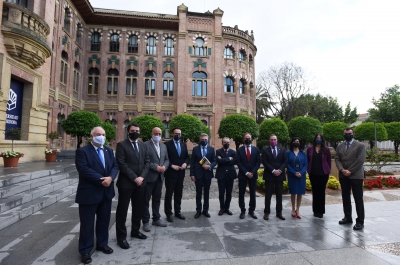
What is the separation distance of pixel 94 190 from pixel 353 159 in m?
5.49

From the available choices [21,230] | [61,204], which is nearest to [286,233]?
[21,230]

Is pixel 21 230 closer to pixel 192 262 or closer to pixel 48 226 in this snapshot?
pixel 48 226

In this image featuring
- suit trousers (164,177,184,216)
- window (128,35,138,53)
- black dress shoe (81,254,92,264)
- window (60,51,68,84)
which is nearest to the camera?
black dress shoe (81,254,92,264)

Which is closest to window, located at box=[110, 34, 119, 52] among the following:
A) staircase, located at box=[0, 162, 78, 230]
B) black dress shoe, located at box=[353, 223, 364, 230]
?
staircase, located at box=[0, 162, 78, 230]

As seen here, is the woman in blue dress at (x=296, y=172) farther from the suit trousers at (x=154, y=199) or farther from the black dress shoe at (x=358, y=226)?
the suit trousers at (x=154, y=199)

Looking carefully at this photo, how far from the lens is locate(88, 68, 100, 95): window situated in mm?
25562

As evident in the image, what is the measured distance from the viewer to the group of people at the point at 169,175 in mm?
3586

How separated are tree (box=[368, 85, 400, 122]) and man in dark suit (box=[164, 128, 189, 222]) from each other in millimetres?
50564

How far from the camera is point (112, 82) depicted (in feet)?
85.6

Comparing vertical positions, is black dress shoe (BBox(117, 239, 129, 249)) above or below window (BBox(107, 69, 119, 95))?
below

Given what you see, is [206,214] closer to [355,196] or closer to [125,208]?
[125,208]

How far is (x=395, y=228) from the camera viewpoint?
4.83 m

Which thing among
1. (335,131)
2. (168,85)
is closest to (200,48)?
(168,85)

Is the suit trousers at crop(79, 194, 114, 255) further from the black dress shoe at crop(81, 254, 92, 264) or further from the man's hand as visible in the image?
the man's hand
